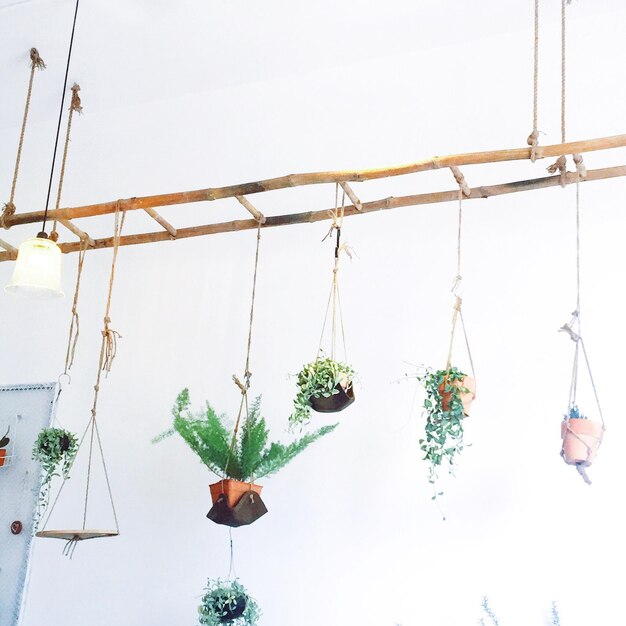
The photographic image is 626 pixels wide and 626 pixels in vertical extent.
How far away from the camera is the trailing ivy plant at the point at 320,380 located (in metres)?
3.32

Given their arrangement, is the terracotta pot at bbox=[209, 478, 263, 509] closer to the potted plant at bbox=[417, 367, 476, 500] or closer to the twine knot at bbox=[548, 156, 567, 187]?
the potted plant at bbox=[417, 367, 476, 500]

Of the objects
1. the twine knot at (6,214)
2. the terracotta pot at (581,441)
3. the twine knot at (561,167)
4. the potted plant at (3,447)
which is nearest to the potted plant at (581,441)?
the terracotta pot at (581,441)

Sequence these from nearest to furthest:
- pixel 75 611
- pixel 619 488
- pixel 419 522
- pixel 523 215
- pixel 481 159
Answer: pixel 481 159 → pixel 619 488 → pixel 419 522 → pixel 523 215 → pixel 75 611

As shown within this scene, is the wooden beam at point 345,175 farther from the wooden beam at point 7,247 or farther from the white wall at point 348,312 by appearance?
the white wall at point 348,312

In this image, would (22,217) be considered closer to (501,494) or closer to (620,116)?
(501,494)

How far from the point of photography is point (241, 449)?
370 centimetres

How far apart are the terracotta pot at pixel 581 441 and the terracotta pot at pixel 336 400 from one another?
0.90 m

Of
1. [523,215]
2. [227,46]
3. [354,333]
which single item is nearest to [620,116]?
[523,215]

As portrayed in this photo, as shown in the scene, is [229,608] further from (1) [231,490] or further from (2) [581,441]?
(2) [581,441]

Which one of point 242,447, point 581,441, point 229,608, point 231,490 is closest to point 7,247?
point 242,447

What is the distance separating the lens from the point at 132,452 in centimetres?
→ 445

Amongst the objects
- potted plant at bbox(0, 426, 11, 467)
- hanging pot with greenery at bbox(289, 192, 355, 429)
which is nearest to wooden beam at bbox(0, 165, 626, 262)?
hanging pot with greenery at bbox(289, 192, 355, 429)

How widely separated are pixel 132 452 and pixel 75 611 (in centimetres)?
90

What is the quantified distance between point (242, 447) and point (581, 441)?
153cm
